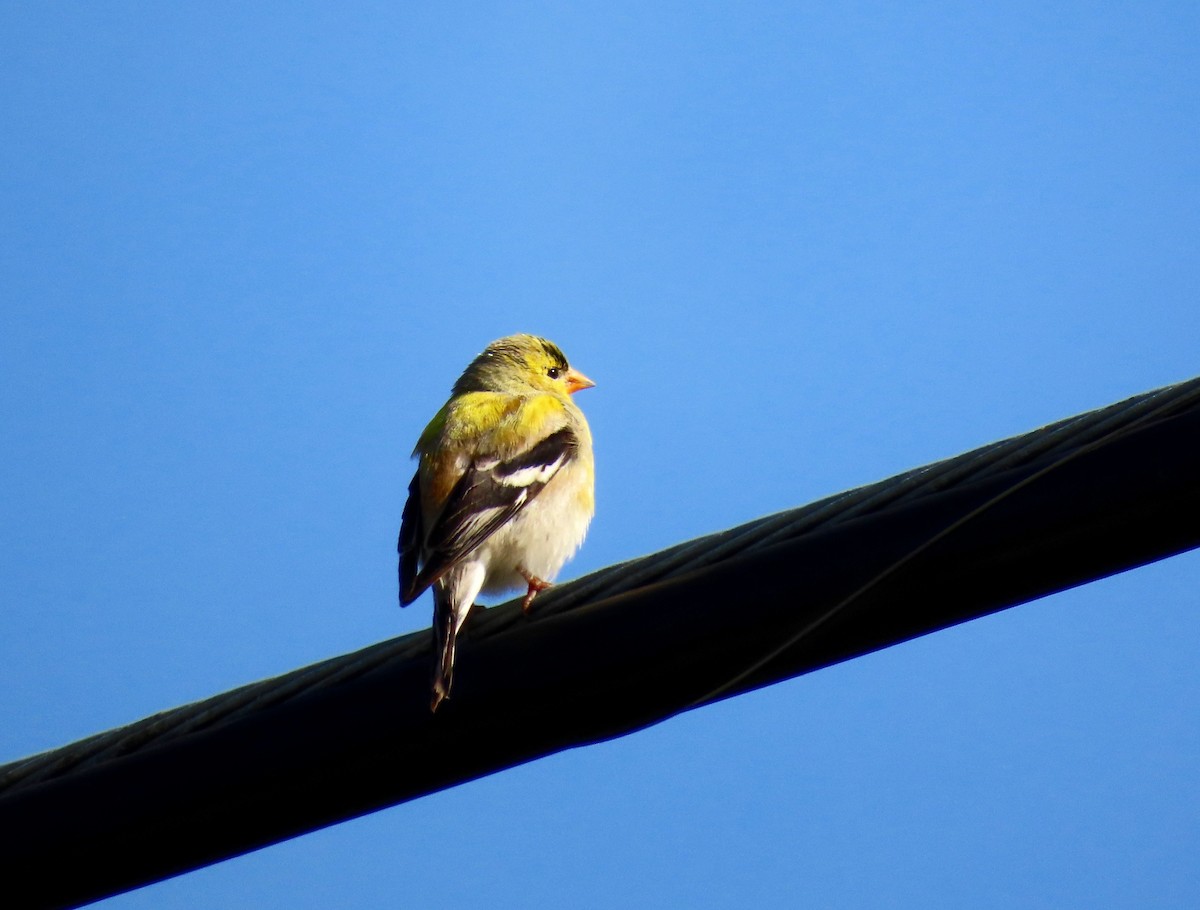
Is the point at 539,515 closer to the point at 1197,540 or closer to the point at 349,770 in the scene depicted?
the point at 349,770

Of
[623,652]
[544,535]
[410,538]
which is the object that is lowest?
[623,652]

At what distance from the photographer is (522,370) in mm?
7770

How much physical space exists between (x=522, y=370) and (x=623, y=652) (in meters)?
5.12

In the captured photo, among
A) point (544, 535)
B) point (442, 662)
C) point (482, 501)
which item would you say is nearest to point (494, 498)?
point (482, 501)

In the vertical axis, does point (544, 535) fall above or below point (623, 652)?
above

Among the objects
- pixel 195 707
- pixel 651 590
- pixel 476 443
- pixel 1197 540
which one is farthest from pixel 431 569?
pixel 1197 540

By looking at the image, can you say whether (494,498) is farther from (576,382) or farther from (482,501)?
(576,382)

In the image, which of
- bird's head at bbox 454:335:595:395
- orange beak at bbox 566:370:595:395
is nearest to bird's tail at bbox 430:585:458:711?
bird's head at bbox 454:335:595:395

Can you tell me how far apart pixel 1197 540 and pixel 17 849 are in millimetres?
2459

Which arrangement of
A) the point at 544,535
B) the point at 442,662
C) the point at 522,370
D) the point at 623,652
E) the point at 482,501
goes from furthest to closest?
the point at 522,370
the point at 544,535
the point at 482,501
the point at 442,662
the point at 623,652

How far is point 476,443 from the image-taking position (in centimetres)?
561

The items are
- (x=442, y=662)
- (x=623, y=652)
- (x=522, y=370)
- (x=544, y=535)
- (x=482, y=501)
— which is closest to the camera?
(x=623, y=652)

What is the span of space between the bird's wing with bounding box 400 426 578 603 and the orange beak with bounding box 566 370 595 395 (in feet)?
7.42

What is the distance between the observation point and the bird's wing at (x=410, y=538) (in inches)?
194
